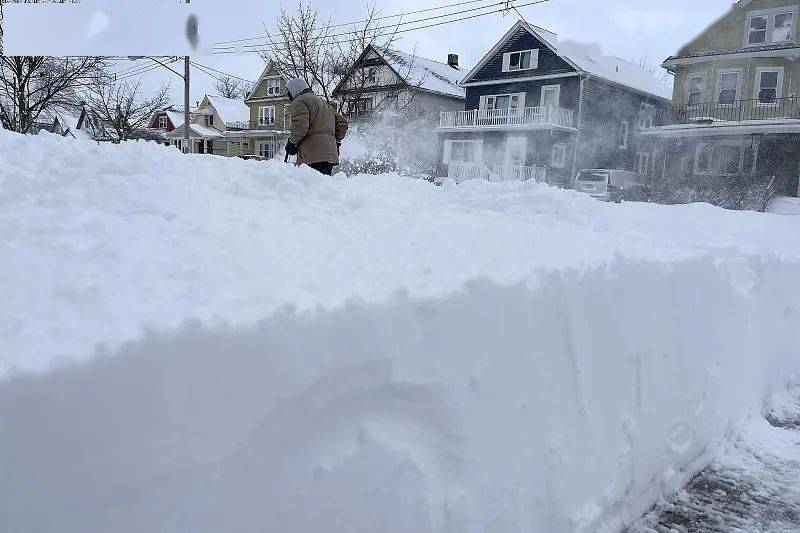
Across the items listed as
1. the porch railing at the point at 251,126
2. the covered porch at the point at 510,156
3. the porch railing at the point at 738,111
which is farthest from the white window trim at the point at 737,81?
the porch railing at the point at 251,126

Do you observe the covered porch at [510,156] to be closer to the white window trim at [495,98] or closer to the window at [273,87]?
the white window trim at [495,98]

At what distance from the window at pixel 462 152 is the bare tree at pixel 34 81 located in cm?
1731

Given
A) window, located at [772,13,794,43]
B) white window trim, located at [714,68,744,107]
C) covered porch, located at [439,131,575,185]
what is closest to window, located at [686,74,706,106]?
white window trim, located at [714,68,744,107]

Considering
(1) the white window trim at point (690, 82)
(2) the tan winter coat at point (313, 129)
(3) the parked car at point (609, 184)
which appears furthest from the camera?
(1) the white window trim at point (690, 82)

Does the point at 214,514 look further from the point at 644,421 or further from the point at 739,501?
the point at 739,501

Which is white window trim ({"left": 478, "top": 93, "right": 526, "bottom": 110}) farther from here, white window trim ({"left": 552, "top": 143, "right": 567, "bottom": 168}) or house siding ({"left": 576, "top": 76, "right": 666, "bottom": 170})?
house siding ({"left": 576, "top": 76, "right": 666, "bottom": 170})

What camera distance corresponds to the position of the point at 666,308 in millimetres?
2838

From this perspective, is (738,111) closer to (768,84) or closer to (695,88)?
(768,84)

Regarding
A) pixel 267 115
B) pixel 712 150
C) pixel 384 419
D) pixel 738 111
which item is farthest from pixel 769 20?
pixel 267 115

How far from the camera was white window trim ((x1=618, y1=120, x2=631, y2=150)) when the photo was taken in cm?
2803

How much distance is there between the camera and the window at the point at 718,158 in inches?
912

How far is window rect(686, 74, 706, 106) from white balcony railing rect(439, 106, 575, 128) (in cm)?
454

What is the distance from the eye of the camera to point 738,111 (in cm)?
2355

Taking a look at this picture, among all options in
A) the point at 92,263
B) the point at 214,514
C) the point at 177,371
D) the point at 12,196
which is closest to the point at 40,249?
the point at 92,263
